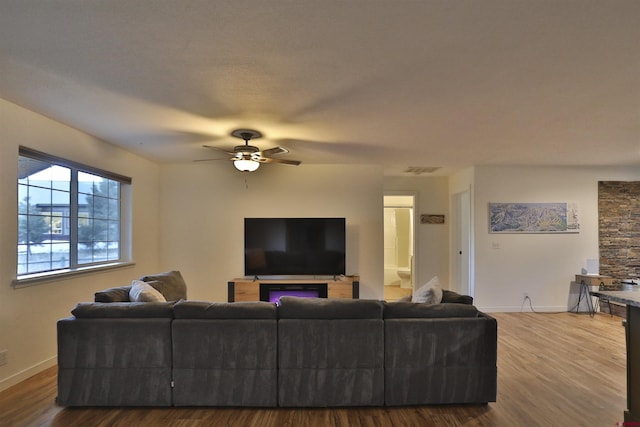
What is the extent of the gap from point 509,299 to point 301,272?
3421 mm

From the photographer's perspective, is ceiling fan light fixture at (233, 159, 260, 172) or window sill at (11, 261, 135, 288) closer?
window sill at (11, 261, 135, 288)

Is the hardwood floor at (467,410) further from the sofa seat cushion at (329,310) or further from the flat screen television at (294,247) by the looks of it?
the flat screen television at (294,247)

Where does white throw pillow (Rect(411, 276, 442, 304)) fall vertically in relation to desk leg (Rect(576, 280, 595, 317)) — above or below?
above

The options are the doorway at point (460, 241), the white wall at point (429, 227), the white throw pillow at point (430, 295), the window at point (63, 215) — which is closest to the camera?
the white throw pillow at point (430, 295)

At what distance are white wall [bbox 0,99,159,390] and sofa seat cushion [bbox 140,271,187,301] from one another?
2.55 ft

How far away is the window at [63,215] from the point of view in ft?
11.3

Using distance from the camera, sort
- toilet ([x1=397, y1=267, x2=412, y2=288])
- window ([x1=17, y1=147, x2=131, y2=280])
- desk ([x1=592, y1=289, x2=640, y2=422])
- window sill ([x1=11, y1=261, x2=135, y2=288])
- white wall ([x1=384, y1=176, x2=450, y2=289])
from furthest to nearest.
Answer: toilet ([x1=397, y1=267, x2=412, y2=288]), white wall ([x1=384, y1=176, x2=450, y2=289]), window ([x1=17, y1=147, x2=131, y2=280]), window sill ([x1=11, y1=261, x2=135, y2=288]), desk ([x1=592, y1=289, x2=640, y2=422])

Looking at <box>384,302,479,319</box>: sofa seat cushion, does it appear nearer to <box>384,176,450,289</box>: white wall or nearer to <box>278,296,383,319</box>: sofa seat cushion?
<box>278,296,383,319</box>: sofa seat cushion

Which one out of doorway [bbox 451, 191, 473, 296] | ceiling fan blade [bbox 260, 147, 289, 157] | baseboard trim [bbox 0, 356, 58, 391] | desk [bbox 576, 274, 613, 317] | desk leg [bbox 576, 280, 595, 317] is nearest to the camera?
baseboard trim [bbox 0, 356, 58, 391]

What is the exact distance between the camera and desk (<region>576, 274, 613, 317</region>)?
560 cm

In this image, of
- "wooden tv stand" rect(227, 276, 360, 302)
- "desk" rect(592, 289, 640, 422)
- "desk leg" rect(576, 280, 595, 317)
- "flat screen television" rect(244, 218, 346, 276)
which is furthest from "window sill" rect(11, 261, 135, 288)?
"desk leg" rect(576, 280, 595, 317)

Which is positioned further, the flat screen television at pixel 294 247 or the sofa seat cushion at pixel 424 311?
the flat screen television at pixel 294 247

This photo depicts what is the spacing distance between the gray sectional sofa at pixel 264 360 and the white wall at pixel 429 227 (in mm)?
4564

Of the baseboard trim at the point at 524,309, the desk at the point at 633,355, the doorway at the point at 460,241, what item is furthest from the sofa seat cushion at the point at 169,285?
the doorway at the point at 460,241
